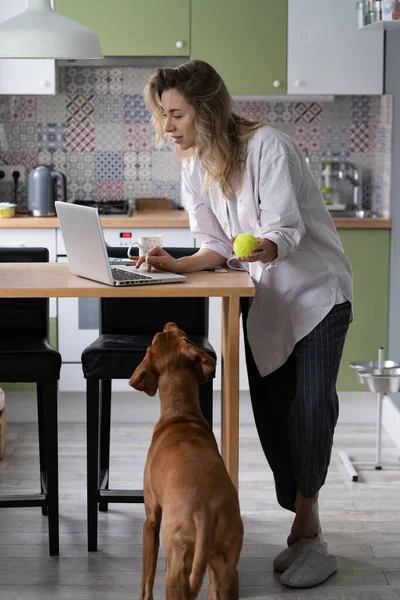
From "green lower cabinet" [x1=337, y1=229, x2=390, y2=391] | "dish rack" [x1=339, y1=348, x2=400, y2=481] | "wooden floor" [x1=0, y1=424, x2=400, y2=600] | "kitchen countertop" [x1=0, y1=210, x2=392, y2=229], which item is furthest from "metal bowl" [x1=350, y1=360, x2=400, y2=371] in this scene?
"kitchen countertop" [x1=0, y1=210, x2=392, y2=229]

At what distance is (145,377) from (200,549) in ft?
1.67

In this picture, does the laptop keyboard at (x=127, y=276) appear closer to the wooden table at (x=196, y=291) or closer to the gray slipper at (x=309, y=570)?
the wooden table at (x=196, y=291)

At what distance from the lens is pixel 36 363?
293cm

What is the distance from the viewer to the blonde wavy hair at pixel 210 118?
2666 millimetres

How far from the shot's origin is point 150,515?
243 cm

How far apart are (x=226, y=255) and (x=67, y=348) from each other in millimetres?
1719

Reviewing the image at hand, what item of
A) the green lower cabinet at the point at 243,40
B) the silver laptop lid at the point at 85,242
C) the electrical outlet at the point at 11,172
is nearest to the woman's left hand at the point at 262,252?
the silver laptop lid at the point at 85,242

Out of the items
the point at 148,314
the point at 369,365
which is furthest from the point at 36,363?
the point at 369,365

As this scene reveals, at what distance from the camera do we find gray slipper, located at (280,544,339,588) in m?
2.84

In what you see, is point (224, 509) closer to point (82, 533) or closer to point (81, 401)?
point (82, 533)

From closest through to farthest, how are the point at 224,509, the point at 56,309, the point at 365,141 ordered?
the point at 224,509 < the point at 56,309 < the point at 365,141

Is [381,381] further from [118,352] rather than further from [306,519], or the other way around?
[118,352]

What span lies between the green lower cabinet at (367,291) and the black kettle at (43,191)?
138 cm

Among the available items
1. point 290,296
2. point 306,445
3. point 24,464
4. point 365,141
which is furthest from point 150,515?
point 365,141
